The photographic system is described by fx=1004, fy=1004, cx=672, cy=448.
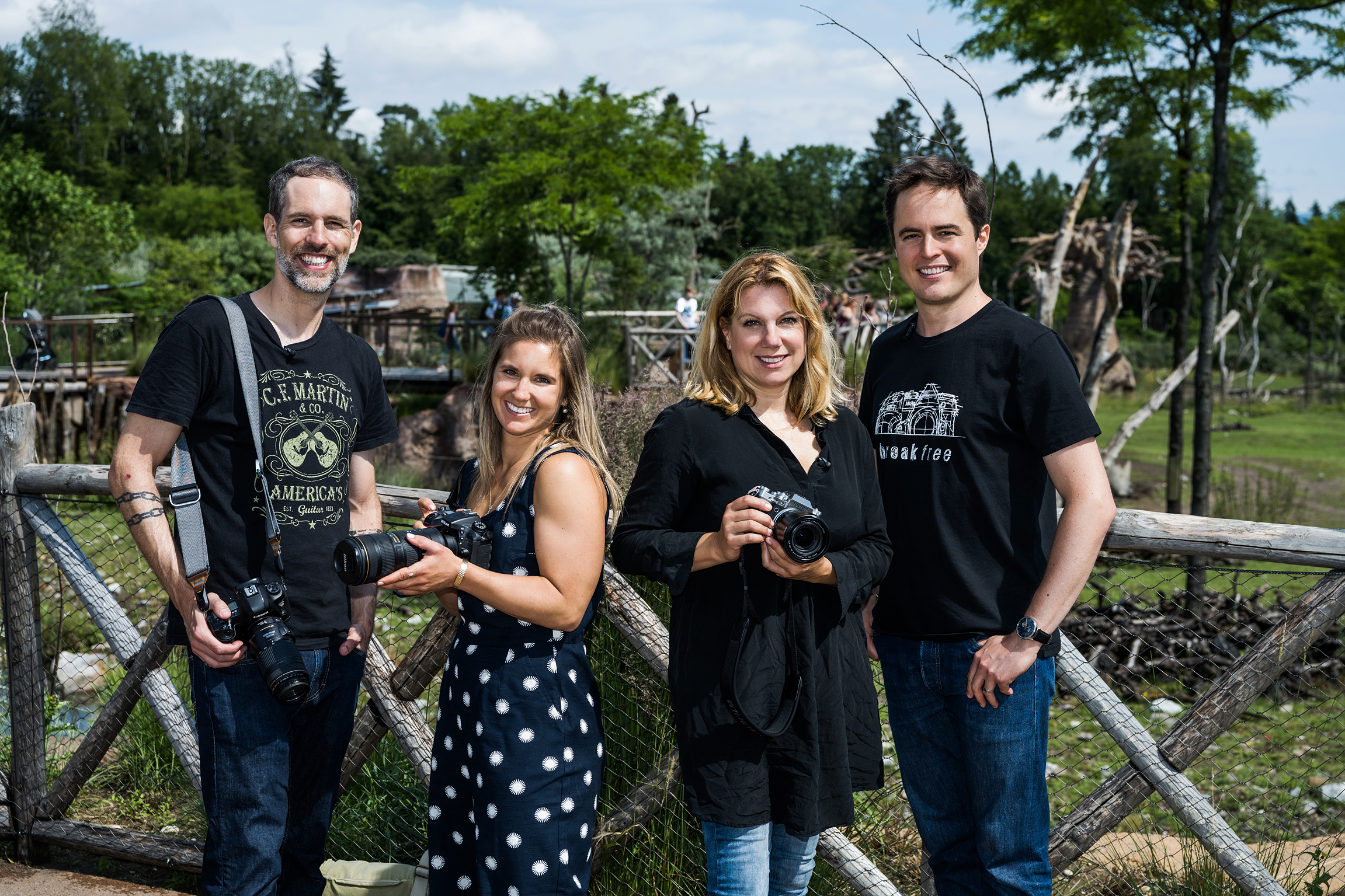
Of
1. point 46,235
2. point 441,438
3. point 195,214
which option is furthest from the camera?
point 195,214

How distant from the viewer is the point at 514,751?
211 centimetres

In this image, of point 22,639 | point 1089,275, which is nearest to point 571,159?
point 1089,275

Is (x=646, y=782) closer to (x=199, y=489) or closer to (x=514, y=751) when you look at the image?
(x=514, y=751)

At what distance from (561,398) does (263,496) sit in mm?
733

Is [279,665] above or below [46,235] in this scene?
below

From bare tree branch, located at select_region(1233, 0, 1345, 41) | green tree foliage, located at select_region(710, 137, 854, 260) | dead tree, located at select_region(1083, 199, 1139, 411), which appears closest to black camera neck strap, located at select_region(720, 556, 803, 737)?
dead tree, located at select_region(1083, 199, 1139, 411)

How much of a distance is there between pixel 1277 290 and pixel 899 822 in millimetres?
51026

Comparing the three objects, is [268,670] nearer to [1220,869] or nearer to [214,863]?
[214,863]

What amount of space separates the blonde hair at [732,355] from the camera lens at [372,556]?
69cm

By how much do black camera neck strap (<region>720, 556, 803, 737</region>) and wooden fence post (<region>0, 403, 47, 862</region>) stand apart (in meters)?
2.82

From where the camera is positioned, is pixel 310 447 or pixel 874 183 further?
pixel 874 183

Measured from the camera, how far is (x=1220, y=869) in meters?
2.86

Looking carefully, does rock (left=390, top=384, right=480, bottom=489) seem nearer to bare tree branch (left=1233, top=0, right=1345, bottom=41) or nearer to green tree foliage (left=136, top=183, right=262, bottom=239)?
bare tree branch (left=1233, top=0, right=1345, bottom=41)

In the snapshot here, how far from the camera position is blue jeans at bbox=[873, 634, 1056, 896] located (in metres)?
2.16
